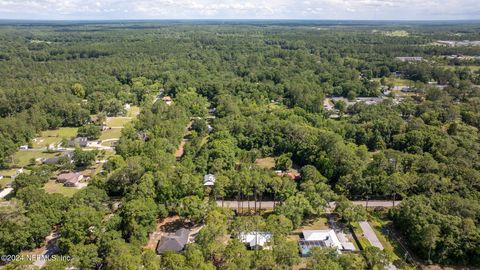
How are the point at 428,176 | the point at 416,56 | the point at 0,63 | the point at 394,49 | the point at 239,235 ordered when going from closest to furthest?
the point at 239,235 → the point at 428,176 → the point at 0,63 → the point at 416,56 → the point at 394,49

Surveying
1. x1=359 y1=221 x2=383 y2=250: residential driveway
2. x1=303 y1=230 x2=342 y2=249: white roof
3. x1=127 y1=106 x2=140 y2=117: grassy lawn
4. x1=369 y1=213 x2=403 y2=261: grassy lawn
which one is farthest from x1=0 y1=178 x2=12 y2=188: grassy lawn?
x1=369 y1=213 x2=403 y2=261: grassy lawn

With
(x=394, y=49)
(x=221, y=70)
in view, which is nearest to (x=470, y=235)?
(x=221, y=70)

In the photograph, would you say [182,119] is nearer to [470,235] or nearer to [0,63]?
[470,235]

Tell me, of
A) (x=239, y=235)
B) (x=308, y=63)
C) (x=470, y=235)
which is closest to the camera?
(x=470, y=235)

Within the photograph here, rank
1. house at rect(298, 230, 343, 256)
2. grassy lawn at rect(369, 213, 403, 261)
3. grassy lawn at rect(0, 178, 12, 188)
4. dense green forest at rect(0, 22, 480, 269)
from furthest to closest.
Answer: grassy lawn at rect(0, 178, 12, 188) → house at rect(298, 230, 343, 256) → grassy lawn at rect(369, 213, 403, 261) → dense green forest at rect(0, 22, 480, 269)

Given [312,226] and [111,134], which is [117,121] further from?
[312,226]

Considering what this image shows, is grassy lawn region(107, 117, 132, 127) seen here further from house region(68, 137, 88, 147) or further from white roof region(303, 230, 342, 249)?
white roof region(303, 230, 342, 249)

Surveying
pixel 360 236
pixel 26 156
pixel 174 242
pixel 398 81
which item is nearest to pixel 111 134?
pixel 26 156
